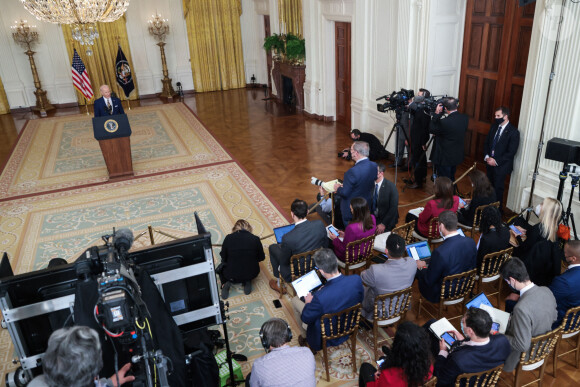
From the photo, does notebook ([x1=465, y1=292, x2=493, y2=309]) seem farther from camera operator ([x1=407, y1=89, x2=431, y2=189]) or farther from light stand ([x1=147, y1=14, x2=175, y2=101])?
light stand ([x1=147, y1=14, x2=175, y2=101])

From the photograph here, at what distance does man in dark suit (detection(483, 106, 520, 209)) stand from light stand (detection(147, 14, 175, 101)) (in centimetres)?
1179

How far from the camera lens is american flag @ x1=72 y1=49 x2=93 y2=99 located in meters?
11.8

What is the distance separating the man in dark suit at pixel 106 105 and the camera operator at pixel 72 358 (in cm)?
702

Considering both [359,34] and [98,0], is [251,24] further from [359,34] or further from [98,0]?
[98,0]

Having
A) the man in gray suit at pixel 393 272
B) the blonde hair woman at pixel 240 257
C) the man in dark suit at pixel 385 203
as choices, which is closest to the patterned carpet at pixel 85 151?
the blonde hair woman at pixel 240 257

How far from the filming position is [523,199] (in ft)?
20.1

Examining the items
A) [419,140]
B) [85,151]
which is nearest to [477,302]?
[419,140]

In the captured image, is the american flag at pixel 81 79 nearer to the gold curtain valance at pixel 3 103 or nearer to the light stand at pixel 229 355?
the gold curtain valance at pixel 3 103

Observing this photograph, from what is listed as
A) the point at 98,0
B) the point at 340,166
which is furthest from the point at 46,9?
the point at 340,166

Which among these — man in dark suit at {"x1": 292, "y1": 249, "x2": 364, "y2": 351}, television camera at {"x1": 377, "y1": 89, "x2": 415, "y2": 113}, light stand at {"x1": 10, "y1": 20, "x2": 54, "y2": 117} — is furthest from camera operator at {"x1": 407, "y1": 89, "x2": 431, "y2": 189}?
light stand at {"x1": 10, "y1": 20, "x2": 54, "y2": 117}

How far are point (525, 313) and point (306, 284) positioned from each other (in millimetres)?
1720

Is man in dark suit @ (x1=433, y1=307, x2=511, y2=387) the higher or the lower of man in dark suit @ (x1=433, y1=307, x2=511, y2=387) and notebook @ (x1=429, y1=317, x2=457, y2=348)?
the higher

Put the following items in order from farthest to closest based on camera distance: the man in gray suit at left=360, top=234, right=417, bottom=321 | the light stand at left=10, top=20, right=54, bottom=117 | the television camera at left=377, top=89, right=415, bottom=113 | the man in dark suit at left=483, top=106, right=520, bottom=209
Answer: the light stand at left=10, top=20, right=54, bottom=117 < the television camera at left=377, top=89, right=415, bottom=113 < the man in dark suit at left=483, top=106, right=520, bottom=209 < the man in gray suit at left=360, top=234, right=417, bottom=321

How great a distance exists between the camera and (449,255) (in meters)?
4.00
